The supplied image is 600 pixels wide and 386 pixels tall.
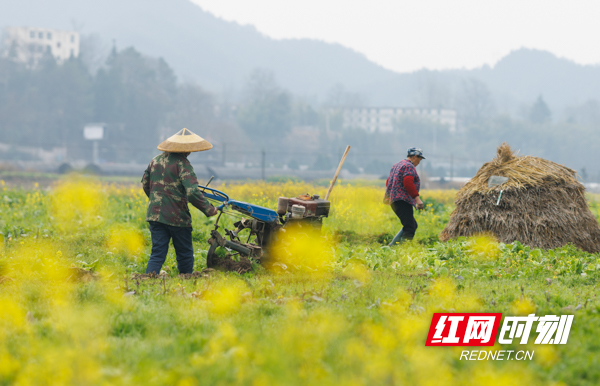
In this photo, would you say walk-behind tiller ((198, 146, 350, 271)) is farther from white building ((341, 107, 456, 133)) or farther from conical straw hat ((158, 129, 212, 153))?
white building ((341, 107, 456, 133))

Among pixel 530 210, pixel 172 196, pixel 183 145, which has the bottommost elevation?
pixel 530 210

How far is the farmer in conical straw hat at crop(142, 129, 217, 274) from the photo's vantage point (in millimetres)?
6625

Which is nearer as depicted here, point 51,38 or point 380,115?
point 51,38

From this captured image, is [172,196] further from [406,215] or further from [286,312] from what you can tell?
[406,215]

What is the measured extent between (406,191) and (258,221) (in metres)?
2.91

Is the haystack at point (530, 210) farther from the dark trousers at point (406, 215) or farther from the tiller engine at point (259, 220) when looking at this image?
the tiller engine at point (259, 220)

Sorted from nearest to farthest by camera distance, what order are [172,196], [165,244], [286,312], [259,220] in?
1. [286,312]
2. [172,196]
3. [165,244]
4. [259,220]

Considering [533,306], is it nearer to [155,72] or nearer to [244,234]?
[244,234]

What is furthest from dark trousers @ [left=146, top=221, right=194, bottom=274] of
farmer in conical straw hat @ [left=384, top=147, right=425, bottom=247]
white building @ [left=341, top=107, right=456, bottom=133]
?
white building @ [left=341, top=107, right=456, bottom=133]

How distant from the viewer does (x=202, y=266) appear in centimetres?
743

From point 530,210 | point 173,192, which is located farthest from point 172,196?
point 530,210

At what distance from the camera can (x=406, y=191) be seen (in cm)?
891

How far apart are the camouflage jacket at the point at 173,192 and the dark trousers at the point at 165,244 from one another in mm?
151

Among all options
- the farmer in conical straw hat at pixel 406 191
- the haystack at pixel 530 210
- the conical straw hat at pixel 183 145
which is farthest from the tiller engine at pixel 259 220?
the haystack at pixel 530 210
